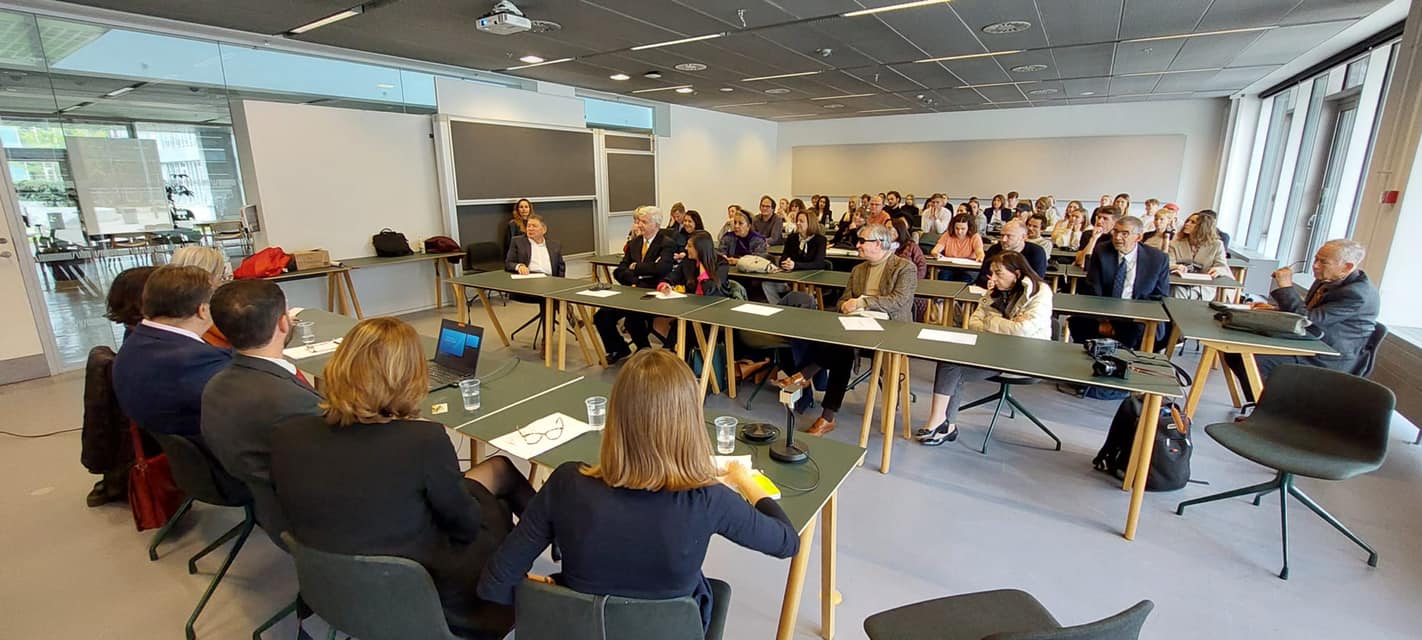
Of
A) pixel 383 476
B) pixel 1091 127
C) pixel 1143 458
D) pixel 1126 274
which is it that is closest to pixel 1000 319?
pixel 1143 458

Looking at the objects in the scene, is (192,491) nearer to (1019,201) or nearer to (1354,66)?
(1354,66)

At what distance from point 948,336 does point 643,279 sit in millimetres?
2648

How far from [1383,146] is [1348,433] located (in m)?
2.83

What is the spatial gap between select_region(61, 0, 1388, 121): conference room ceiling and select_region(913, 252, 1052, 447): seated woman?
2265 mm

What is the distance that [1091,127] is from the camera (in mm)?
10727

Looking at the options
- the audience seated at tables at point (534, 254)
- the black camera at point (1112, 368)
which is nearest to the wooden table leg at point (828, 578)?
the black camera at point (1112, 368)

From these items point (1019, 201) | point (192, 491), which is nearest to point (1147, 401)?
point (192, 491)

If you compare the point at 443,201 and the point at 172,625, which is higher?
the point at 443,201

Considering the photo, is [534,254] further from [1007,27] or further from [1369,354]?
[1369,354]

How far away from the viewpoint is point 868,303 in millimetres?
3887

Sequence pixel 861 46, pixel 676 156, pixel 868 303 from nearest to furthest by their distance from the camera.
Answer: pixel 868 303 → pixel 861 46 → pixel 676 156

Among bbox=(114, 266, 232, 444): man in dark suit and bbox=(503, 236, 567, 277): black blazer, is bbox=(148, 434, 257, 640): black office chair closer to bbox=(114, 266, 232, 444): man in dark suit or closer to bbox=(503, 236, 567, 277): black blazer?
bbox=(114, 266, 232, 444): man in dark suit

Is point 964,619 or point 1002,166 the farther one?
point 1002,166

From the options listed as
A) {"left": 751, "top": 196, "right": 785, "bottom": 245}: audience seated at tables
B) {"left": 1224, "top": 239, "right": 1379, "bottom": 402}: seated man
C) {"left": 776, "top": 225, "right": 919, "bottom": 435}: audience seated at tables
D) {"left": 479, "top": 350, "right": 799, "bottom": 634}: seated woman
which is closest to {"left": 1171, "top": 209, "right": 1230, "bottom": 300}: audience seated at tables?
{"left": 1224, "top": 239, "right": 1379, "bottom": 402}: seated man
